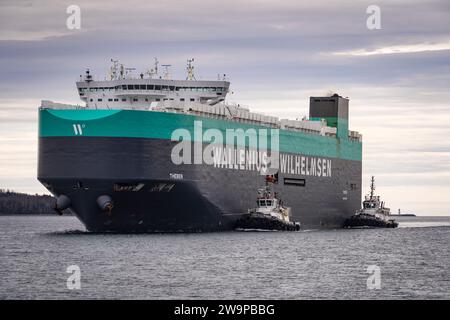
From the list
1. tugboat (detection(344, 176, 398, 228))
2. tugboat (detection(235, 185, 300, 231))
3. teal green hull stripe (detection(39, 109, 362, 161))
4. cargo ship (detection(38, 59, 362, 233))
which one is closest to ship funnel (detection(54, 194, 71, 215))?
cargo ship (detection(38, 59, 362, 233))

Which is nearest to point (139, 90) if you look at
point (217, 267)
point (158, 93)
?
point (158, 93)

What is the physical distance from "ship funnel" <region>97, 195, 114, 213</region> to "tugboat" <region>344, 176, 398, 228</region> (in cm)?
3729

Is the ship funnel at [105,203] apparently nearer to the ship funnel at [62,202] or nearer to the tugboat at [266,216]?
the ship funnel at [62,202]

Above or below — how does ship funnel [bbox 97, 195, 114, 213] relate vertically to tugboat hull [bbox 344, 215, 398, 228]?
above

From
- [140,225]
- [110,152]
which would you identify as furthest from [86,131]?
[140,225]

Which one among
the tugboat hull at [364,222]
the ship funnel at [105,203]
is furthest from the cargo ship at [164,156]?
the tugboat hull at [364,222]

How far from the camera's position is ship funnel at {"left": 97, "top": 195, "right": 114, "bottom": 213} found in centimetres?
6657

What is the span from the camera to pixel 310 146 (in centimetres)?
9119

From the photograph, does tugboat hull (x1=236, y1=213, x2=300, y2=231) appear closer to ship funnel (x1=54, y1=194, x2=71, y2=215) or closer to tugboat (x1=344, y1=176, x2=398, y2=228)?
ship funnel (x1=54, y1=194, x2=71, y2=215)

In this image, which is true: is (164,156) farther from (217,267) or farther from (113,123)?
(217,267)

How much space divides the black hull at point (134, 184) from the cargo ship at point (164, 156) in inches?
2.2

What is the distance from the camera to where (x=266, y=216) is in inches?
3110

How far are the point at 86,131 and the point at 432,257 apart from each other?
67.3ft
